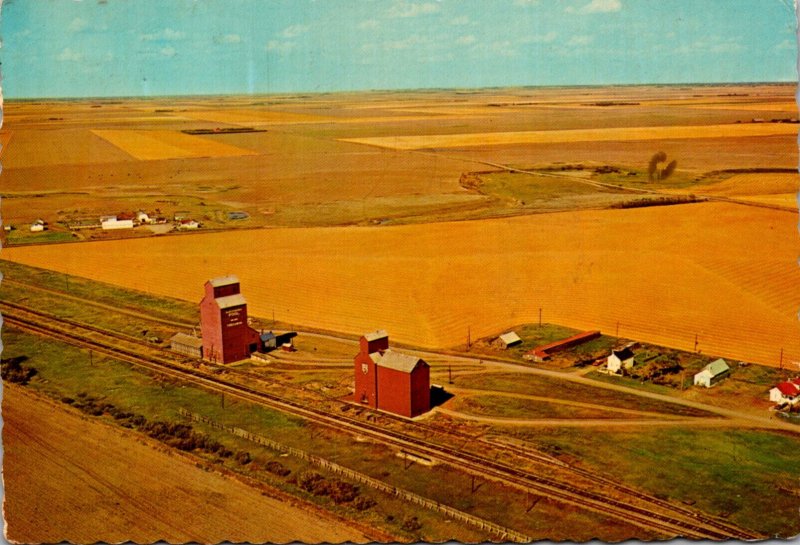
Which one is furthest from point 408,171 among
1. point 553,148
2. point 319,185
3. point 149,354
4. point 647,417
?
point 647,417

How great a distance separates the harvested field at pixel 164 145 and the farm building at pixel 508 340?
44.9 metres

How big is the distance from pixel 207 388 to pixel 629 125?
61.4 meters

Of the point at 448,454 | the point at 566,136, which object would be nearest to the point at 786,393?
the point at 448,454

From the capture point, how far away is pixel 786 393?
83.6ft

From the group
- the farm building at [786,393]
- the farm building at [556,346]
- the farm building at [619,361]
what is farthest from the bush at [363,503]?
the farm building at [786,393]

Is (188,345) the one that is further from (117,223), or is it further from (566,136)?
(566,136)

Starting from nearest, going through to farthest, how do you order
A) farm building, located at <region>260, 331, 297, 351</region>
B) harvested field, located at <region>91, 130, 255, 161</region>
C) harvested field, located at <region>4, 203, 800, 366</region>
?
farm building, located at <region>260, 331, 297, 351</region>
harvested field, located at <region>4, 203, 800, 366</region>
harvested field, located at <region>91, 130, 255, 161</region>

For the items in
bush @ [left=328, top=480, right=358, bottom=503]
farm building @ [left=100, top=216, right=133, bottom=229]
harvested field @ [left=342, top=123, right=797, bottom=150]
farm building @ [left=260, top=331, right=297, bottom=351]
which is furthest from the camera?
harvested field @ [left=342, top=123, right=797, bottom=150]

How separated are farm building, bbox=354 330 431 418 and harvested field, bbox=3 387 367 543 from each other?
6.57 m

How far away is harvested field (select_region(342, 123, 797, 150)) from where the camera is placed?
217 feet

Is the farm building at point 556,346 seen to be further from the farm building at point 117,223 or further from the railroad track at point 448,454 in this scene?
the farm building at point 117,223

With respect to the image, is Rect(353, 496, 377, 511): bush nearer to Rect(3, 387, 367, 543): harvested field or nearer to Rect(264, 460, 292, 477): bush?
Rect(3, 387, 367, 543): harvested field

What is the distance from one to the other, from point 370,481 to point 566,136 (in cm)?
6304

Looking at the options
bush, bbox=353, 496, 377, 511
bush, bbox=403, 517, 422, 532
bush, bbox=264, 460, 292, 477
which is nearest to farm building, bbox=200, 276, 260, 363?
bush, bbox=264, 460, 292, 477
